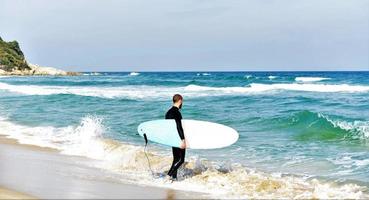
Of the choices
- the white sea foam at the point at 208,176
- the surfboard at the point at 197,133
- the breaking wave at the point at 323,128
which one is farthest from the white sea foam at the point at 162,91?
the surfboard at the point at 197,133

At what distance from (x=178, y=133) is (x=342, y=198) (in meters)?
2.58

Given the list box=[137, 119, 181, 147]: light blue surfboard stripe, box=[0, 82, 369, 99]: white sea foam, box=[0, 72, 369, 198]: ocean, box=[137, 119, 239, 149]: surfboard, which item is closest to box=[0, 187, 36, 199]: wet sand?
box=[0, 72, 369, 198]: ocean

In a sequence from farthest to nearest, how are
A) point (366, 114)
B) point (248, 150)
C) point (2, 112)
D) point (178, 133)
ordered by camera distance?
point (2, 112), point (366, 114), point (248, 150), point (178, 133)

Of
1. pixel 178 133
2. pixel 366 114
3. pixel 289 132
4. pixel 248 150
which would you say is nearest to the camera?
pixel 178 133

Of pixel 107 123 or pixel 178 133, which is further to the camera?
pixel 107 123

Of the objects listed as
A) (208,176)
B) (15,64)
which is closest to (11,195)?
(208,176)

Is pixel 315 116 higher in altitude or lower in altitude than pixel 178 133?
lower

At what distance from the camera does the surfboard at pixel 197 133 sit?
28.6 ft

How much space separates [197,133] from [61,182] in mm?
2563

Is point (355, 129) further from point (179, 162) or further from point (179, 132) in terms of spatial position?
point (179, 132)

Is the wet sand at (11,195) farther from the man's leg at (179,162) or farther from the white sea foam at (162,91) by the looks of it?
the white sea foam at (162,91)

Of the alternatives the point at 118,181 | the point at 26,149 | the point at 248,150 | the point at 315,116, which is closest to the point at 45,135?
the point at 26,149

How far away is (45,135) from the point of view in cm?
1434

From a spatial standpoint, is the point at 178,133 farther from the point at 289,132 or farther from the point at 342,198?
the point at 289,132
